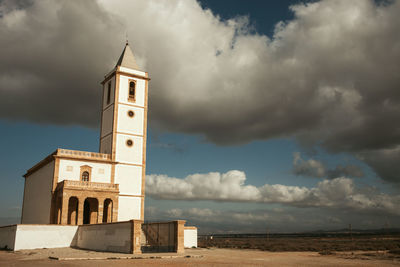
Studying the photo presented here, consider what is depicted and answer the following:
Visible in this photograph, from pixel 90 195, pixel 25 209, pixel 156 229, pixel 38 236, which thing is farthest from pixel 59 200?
pixel 25 209

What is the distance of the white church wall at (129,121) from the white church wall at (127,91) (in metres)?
0.78

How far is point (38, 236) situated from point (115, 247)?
7366mm

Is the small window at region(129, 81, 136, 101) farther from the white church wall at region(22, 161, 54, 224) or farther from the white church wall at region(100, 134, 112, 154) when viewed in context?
the white church wall at region(22, 161, 54, 224)

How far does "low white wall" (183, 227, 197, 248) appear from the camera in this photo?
3461cm

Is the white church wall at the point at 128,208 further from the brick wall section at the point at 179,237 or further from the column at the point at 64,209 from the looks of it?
the brick wall section at the point at 179,237

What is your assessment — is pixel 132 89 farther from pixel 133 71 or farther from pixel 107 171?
pixel 107 171

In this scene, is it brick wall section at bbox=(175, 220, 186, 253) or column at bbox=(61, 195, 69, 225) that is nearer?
brick wall section at bbox=(175, 220, 186, 253)

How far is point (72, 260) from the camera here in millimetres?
19844

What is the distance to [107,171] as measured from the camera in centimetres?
3788

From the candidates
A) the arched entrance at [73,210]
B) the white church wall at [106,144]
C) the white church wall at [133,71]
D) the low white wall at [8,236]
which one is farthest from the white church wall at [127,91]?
the low white wall at [8,236]

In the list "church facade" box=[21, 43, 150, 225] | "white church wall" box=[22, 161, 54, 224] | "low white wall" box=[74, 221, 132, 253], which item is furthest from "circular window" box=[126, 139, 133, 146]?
"low white wall" box=[74, 221, 132, 253]

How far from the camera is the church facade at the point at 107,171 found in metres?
34.3

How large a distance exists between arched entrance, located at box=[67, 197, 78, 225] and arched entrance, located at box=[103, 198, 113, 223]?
285cm

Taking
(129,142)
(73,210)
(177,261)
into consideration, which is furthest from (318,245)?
(177,261)
